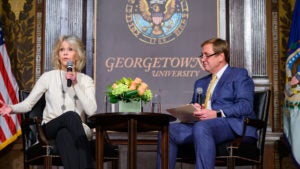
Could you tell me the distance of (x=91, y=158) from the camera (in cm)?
390

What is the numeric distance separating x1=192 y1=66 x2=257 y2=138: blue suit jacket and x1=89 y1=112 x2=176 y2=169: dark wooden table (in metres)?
0.52

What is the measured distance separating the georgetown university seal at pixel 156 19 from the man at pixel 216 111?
1085 mm

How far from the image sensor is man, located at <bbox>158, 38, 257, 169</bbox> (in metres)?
3.78

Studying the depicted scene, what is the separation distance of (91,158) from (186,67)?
178cm

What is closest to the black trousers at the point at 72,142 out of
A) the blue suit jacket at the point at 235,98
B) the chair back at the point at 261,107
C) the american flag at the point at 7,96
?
the blue suit jacket at the point at 235,98

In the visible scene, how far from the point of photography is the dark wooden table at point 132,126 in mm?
3580

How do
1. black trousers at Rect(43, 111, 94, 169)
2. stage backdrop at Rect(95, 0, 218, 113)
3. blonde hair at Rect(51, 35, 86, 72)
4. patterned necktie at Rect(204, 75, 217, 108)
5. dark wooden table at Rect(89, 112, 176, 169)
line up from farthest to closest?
stage backdrop at Rect(95, 0, 218, 113)
blonde hair at Rect(51, 35, 86, 72)
patterned necktie at Rect(204, 75, 217, 108)
black trousers at Rect(43, 111, 94, 169)
dark wooden table at Rect(89, 112, 176, 169)

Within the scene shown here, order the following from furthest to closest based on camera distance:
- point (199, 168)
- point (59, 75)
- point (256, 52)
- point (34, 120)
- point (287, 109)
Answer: point (256, 52) → point (287, 109) → point (59, 75) → point (34, 120) → point (199, 168)

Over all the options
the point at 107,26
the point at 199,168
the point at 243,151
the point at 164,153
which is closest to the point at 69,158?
the point at 164,153

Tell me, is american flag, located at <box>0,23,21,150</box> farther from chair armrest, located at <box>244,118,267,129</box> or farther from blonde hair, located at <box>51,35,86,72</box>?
chair armrest, located at <box>244,118,267,129</box>

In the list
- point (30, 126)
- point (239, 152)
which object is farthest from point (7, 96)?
point (239, 152)

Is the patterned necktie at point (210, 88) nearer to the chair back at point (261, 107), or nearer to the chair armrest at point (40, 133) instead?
the chair back at point (261, 107)

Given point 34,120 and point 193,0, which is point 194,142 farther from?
point 193,0

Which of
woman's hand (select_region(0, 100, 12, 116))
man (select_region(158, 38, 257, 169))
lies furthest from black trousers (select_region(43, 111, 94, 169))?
man (select_region(158, 38, 257, 169))
